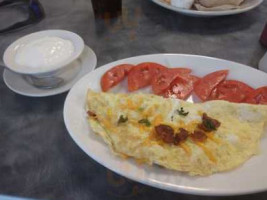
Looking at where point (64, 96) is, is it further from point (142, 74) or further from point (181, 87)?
point (181, 87)

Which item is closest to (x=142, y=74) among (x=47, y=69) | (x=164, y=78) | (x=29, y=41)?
(x=164, y=78)

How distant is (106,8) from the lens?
1.41 meters

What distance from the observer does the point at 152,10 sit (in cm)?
151

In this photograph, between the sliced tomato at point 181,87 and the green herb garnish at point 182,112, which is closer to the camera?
the green herb garnish at point 182,112

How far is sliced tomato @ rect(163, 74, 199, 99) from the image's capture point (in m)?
0.92

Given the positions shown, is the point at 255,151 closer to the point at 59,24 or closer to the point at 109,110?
the point at 109,110

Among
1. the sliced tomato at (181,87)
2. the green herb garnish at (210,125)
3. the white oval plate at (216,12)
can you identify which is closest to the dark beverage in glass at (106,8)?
the white oval plate at (216,12)

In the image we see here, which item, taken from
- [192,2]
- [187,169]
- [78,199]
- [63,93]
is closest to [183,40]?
[192,2]

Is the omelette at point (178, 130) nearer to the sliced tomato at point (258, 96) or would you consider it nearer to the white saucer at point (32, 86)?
the sliced tomato at point (258, 96)

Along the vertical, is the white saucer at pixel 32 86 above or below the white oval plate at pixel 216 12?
below

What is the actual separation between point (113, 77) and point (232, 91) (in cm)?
42

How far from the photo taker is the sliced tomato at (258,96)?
0.85m

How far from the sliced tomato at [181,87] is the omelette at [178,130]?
72 mm

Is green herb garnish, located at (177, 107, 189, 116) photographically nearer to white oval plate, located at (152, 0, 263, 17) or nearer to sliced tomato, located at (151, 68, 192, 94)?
sliced tomato, located at (151, 68, 192, 94)
